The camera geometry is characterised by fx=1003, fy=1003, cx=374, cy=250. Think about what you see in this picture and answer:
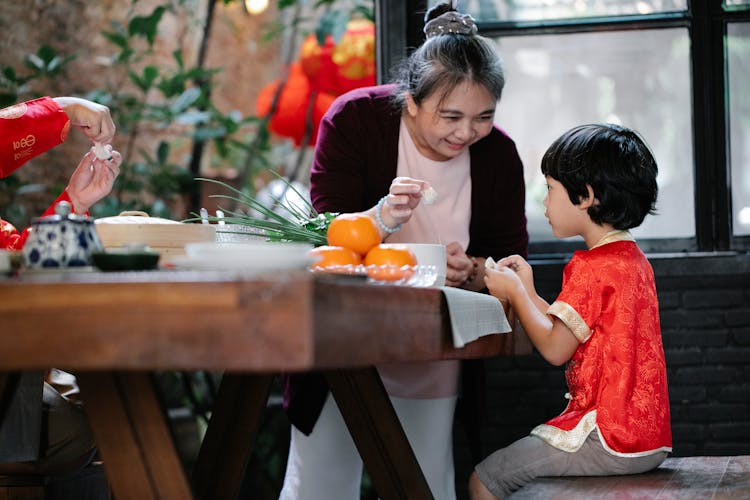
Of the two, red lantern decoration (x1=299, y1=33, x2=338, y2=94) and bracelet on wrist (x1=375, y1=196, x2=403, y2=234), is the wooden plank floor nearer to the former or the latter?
bracelet on wrist (x1=375, y1=196, x2=403, y2=234)

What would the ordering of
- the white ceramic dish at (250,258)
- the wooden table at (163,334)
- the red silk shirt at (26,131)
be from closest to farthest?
1. the wooden table at (163,334)
2. the white ceramic dish at (250,258)
3. the red silk shirt at (26,131)

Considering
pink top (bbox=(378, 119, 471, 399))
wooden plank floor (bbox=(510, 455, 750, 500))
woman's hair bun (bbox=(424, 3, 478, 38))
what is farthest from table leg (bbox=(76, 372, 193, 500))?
woman's hair bun (bbox=(424, 3, 478, 38))

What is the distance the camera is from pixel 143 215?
1689mm

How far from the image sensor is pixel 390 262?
1540mm

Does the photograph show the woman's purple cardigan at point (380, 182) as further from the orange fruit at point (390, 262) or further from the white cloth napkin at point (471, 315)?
the orange fruit at point (390, 262)

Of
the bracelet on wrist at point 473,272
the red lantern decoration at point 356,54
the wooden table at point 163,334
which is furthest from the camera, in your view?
the red lantern decoration at point 356,54

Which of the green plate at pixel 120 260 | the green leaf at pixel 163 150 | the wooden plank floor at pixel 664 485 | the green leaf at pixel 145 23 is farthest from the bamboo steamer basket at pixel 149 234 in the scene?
the green leaf at pixel 163 150

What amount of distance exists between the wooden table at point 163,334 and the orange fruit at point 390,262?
0.20 meters

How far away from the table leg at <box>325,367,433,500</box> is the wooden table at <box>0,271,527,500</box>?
72 cm

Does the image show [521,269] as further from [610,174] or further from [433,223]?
[433,223]

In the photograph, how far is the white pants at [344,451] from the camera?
253cm

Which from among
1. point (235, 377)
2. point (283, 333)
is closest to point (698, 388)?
point (235, 377)

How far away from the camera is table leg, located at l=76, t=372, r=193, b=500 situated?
4.08ft

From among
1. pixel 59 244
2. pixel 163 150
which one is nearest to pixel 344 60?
pixel 163 150
